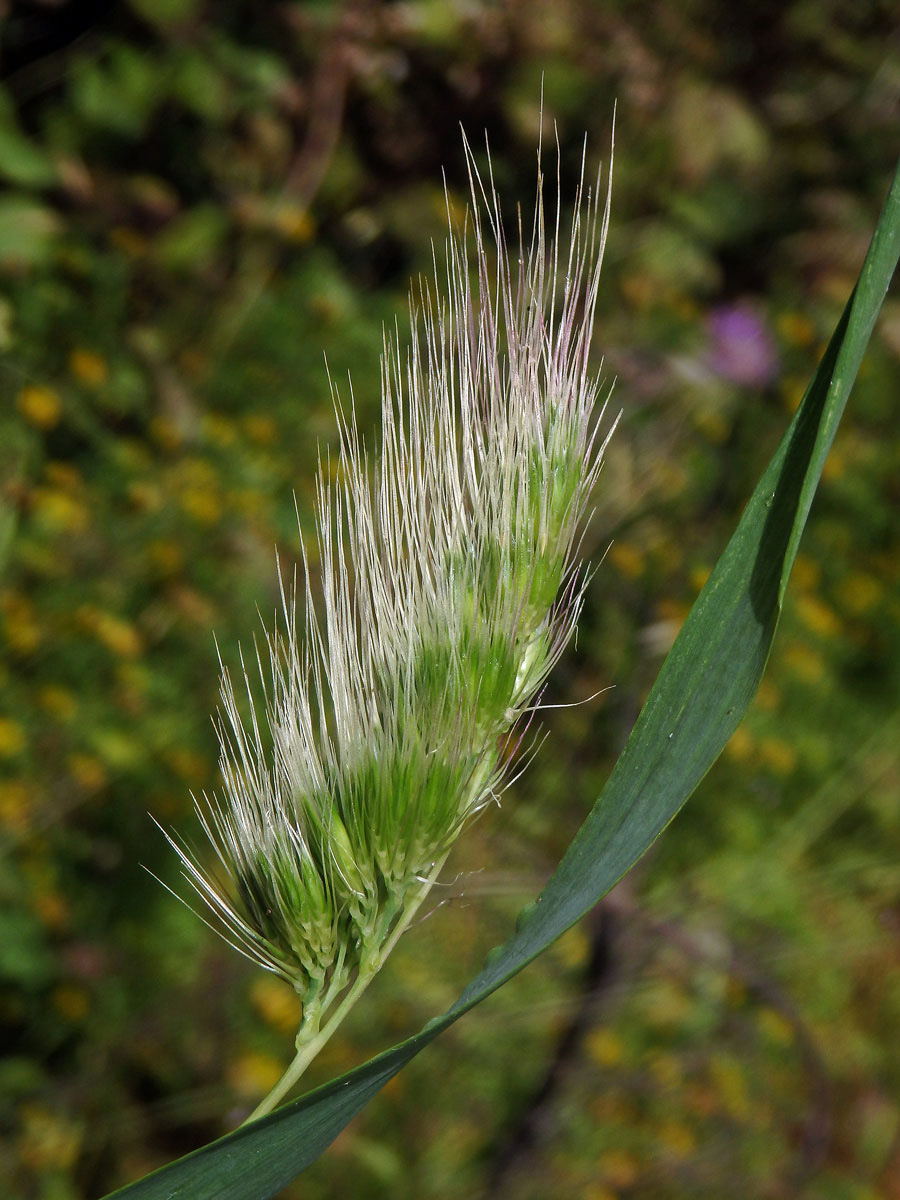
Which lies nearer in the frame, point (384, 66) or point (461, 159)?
point (384, 66)

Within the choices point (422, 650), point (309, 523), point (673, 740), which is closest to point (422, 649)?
point (422, 650)

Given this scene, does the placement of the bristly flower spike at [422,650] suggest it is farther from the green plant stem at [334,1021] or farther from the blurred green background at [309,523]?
the blurred green background at [309,523]

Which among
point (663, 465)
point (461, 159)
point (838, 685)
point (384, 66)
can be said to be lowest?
point (838, 685)

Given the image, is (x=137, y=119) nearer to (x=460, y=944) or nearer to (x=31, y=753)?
(x=31, y=753)

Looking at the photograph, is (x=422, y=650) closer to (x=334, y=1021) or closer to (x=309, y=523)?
(x=334, y=1021)

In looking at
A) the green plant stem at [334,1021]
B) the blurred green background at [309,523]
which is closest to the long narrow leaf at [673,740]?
the green plant stem at [334,1021]

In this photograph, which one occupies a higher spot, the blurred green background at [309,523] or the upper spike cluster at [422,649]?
the upper spike cluster at [422,649]

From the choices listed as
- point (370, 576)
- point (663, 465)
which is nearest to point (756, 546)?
point (370, 576)
